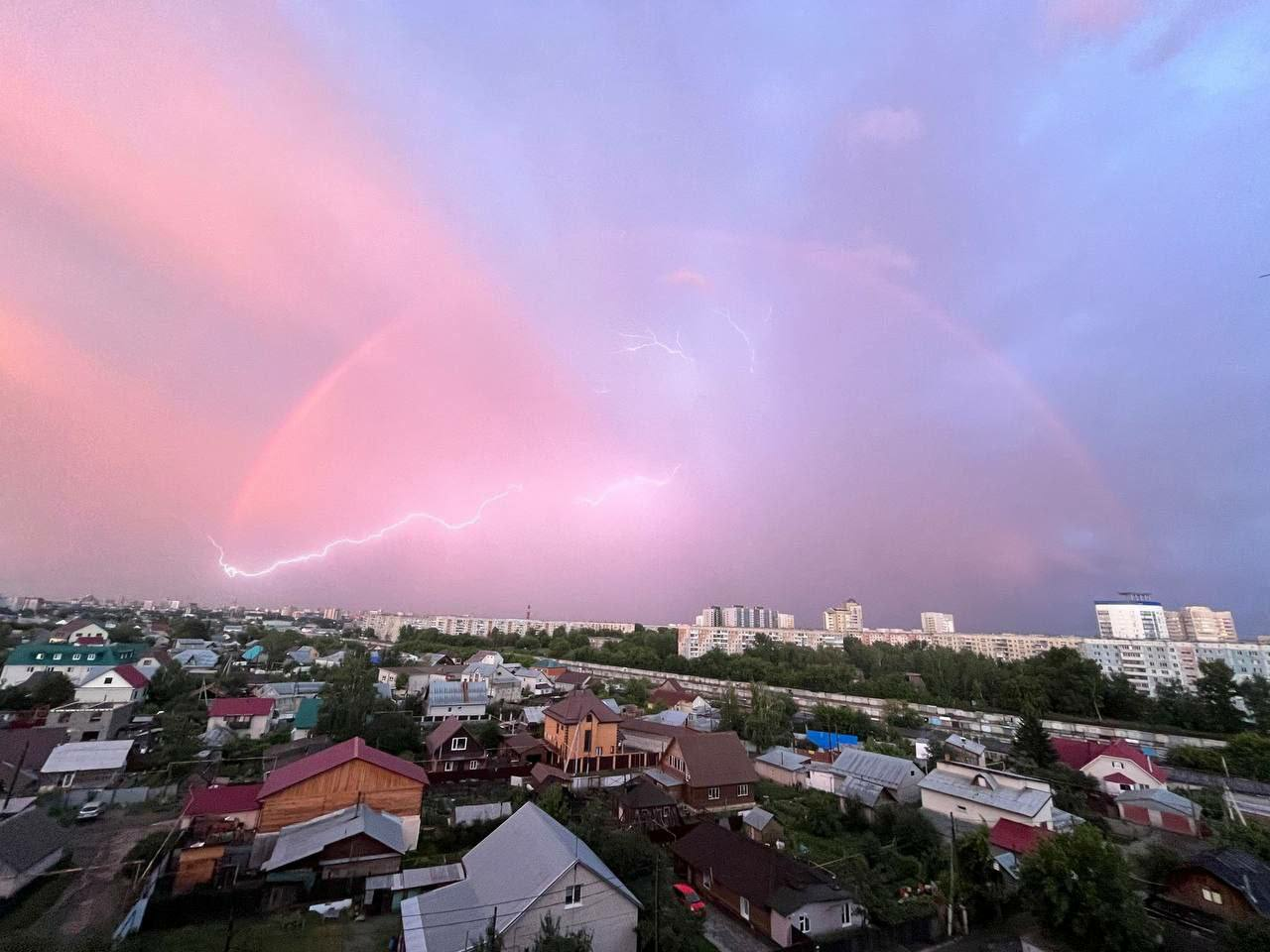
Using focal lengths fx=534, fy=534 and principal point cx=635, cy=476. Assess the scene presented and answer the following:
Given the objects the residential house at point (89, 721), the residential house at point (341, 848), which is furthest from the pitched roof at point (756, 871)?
the residential house at point (89, 721)

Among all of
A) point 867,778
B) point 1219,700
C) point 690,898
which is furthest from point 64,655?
point 1219,700

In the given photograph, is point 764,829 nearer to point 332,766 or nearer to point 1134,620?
point 332,766

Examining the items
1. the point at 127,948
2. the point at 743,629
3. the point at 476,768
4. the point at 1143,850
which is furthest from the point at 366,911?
the point at 743,629

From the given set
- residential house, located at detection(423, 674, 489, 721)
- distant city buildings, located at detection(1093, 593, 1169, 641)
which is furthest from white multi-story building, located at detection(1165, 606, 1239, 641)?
residential house, located at detection(423, 674, 489, 721)

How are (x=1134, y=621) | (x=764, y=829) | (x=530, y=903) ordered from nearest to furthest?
(x=530, y=903), (x=764, y=829), (x=1134, y=621)

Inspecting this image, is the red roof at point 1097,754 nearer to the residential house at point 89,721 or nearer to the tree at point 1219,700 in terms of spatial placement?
the tree at point 1219,700

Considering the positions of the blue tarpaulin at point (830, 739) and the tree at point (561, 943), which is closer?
the tree at point (561, 943)
